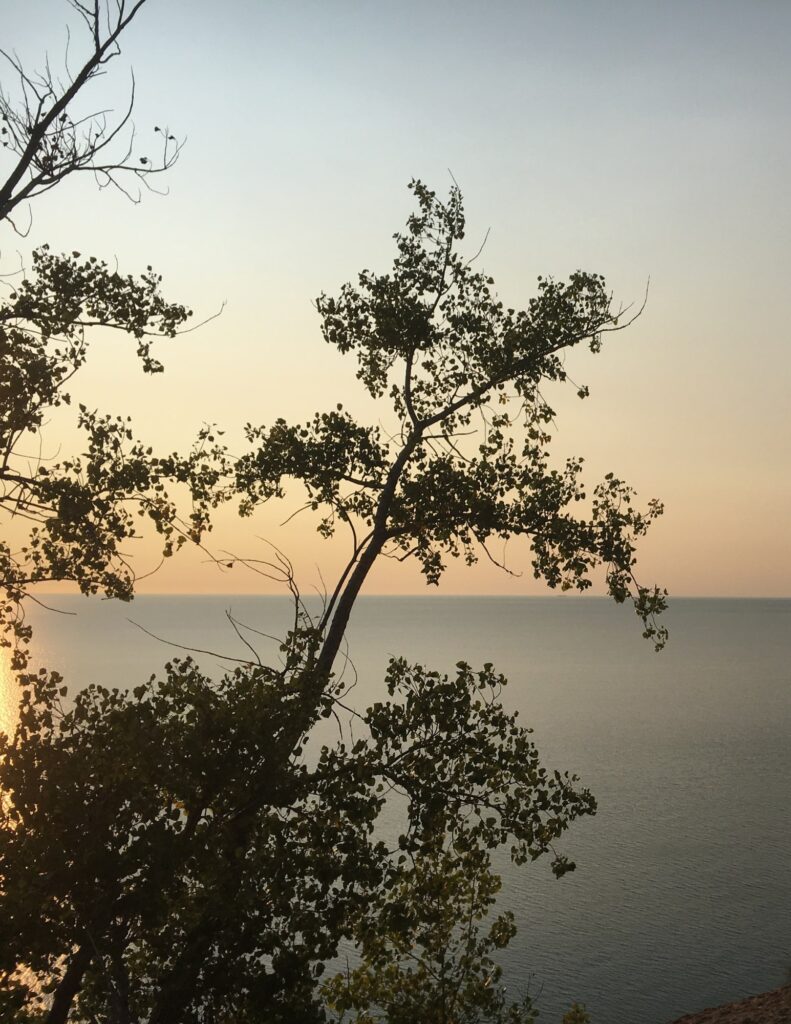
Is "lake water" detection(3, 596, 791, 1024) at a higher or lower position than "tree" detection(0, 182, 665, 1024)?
lower

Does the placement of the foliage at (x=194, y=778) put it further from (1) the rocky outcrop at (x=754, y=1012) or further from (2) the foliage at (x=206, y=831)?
(1) the rocky outcrop at (x=754, y=1012)

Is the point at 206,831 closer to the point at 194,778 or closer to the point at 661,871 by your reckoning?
the point at 194,778

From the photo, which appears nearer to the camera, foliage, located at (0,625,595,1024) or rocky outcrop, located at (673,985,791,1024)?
foliage, located at (0,625,595,1024)

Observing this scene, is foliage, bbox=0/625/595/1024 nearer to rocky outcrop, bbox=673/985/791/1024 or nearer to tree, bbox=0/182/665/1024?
tree, bbox=0/182/665/1024

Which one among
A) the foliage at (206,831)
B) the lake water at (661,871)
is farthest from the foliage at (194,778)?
the lake water at (661,871)

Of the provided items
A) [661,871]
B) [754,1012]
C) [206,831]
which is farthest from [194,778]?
[661,871]

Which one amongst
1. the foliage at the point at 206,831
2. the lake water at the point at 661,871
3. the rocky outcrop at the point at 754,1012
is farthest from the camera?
the lake water at the point at 661,871

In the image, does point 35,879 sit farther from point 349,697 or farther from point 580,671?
point 580,671

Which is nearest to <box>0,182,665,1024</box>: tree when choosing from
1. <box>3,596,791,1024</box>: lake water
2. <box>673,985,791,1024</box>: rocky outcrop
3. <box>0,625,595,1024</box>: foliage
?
→ <box>0,625,595,1024</box>: foliage

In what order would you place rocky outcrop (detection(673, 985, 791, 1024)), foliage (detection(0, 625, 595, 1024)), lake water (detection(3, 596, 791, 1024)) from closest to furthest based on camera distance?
foliage (detection(0, 625, 595, 1024)) < rocky outcrop (detection(673, 985, 791, 1024)) < lake water (detection(3, 596, 791, 1024))

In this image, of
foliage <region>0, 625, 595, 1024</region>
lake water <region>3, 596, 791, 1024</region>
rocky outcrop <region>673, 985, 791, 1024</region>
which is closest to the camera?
foliage <region>0, 625, 595, 1024</region>

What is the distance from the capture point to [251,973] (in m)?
14.0

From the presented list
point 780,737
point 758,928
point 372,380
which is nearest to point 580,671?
point 780,737

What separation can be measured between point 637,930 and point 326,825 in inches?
1335
